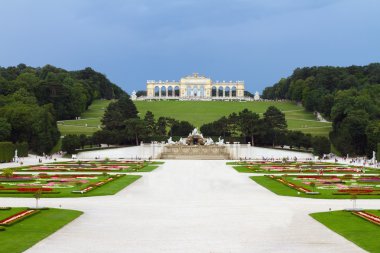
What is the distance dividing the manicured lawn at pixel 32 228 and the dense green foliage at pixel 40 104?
41.8 m

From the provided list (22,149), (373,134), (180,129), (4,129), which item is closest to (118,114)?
(180,129)

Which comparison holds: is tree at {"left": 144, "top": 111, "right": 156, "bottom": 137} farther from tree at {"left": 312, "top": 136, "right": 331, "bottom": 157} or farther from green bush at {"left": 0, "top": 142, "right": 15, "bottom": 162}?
green bush at {"left": 0, "top": 142, "right": 15, "bottom": 162}

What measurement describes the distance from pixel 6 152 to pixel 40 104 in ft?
116

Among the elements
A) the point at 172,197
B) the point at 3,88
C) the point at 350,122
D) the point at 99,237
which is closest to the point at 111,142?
the point at 3,88

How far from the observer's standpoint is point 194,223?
1664 centimetres

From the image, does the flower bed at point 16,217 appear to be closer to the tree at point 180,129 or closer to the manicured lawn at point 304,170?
the manicured lawn at point 304,170

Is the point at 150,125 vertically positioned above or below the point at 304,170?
above

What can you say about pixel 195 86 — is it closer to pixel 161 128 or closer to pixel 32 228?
pixel 161 128

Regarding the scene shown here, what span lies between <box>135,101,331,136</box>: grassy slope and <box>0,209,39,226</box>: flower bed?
64.2 m

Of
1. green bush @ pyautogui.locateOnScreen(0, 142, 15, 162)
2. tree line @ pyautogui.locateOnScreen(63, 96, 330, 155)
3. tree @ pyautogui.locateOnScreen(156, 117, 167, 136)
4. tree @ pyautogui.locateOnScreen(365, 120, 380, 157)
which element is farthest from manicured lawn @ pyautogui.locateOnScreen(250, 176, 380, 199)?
tree @ pyautogui.locateOnScreen(156, 117, 167, 136)

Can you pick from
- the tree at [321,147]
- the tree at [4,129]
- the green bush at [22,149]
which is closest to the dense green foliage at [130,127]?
the green bush at [22,149]

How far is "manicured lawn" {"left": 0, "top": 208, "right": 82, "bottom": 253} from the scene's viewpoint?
13508 mm

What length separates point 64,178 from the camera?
3306 cm

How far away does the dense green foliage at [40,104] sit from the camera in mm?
61875
